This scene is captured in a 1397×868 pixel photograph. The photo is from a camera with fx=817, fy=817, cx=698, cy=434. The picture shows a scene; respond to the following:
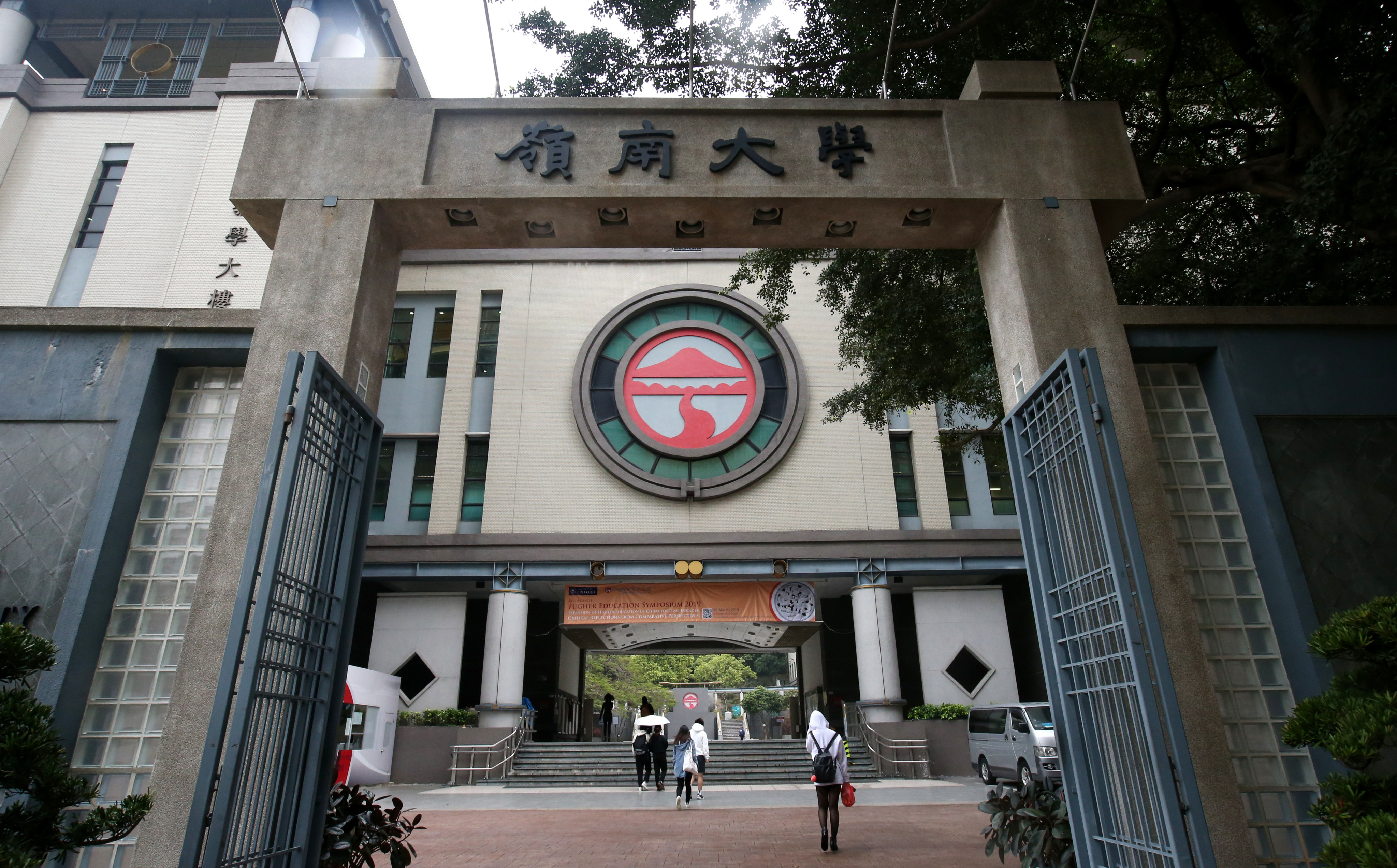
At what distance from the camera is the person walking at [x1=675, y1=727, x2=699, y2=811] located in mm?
11258

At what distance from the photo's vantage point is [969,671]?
18.1 m

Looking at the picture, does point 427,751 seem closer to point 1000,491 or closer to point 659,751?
point 659,751

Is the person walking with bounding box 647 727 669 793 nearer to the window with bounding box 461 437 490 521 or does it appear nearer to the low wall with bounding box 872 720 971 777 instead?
the low wall with bounding box 872 720 971 777

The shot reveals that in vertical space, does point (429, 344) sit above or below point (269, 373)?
above

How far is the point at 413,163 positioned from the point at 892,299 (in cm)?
649

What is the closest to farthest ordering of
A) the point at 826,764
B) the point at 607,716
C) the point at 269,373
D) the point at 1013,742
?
the point at 269,373
the point at 826,764
the point at 1013,742
the point at 607,716

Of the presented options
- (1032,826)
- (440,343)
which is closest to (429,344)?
(440,343)

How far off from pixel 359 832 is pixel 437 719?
1275 cm

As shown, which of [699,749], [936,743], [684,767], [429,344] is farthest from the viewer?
[429,344]

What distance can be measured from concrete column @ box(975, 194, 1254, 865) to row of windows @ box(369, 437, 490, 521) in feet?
47.5

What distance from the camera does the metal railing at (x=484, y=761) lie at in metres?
16.0

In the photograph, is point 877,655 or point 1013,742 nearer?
point 1013,742

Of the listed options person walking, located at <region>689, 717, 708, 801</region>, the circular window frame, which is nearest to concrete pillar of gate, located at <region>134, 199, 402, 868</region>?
person walking, located at <region>689, 717, 708, 801</region>

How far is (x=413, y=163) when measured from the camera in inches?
227
